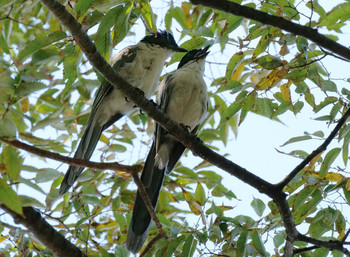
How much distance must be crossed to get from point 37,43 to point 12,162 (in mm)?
806

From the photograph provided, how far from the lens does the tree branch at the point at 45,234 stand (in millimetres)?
2418

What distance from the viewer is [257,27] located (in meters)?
2.59

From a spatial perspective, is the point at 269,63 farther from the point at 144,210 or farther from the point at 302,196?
the point at 144,210

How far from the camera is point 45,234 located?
2.49 meters

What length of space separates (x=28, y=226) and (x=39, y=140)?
0.50 m

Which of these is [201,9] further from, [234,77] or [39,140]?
[39,140]

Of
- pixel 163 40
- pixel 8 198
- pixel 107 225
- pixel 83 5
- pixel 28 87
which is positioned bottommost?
pixel 8 198

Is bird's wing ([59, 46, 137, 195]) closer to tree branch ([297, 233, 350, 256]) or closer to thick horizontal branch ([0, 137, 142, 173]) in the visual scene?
thick horizontal branch ([0, 137, 142, 173])

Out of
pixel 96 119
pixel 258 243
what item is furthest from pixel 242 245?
pixel 96 119

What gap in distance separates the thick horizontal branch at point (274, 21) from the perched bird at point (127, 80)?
6.35 ft

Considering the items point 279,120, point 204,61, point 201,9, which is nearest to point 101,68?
point 279,120

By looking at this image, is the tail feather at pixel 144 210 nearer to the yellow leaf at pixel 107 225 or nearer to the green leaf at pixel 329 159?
the yellow leaf at pixel 107 225

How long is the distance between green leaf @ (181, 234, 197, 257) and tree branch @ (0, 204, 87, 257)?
61 cm

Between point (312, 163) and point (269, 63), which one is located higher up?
point (269, 63)
